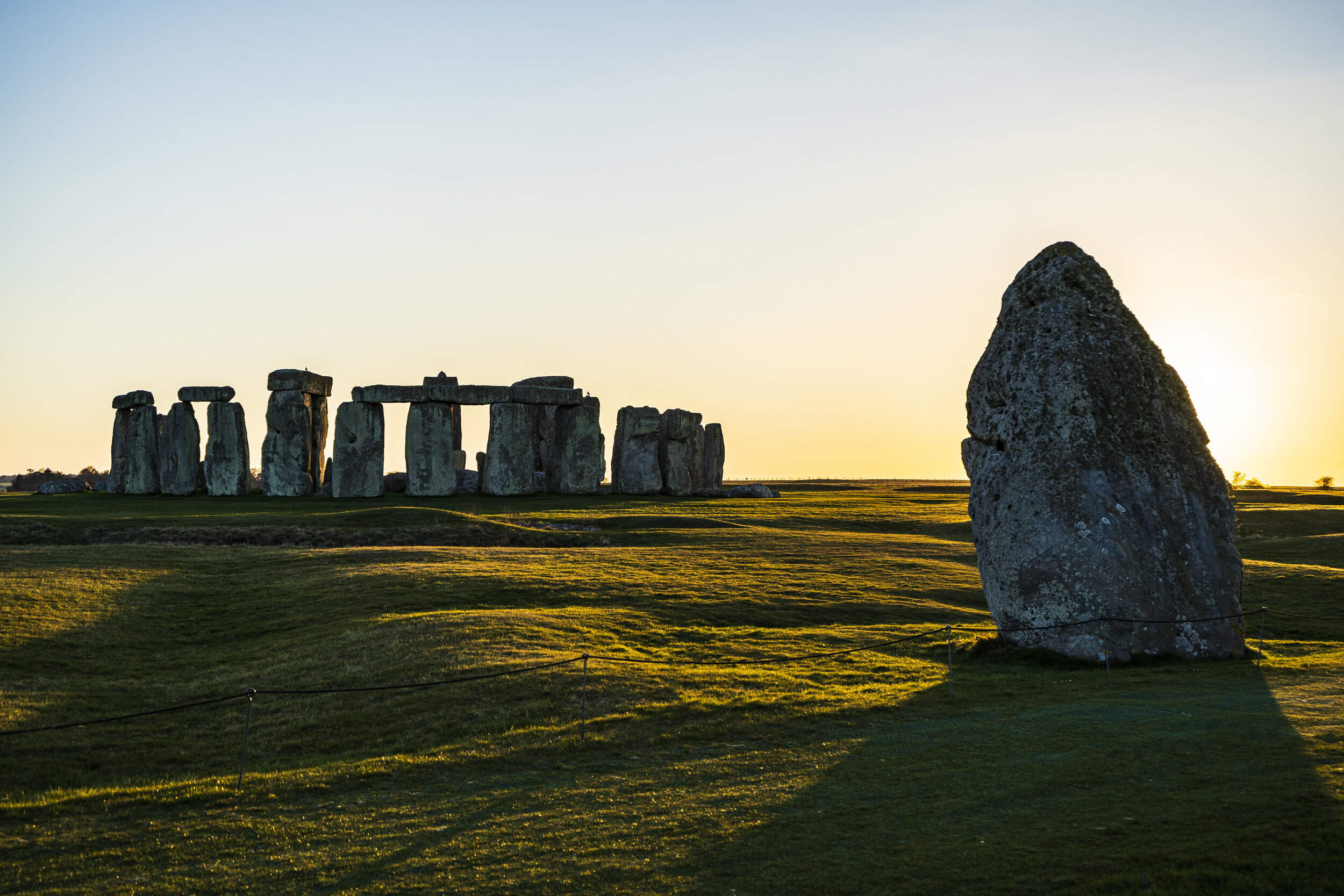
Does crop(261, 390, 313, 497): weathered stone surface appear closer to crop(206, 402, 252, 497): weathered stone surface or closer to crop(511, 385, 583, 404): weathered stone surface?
crop(206, 402, 252, 497): weathered stone surface

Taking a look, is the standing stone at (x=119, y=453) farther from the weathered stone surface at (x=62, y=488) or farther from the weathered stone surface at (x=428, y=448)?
the weathered stone surface at (x=428, y=448)

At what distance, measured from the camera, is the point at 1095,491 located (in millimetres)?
17672

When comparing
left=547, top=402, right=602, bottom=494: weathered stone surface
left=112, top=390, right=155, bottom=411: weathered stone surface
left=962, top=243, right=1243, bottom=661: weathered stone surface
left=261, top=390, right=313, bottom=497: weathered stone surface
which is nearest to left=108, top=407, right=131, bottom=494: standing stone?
left=112, top=390, right=155, bottom=411: weathered stone surface

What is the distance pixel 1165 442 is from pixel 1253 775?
948cm

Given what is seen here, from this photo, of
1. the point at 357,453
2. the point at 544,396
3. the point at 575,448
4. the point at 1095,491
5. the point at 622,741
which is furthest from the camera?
the point at 575,448

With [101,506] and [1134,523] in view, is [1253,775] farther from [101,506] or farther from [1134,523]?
[101,506]

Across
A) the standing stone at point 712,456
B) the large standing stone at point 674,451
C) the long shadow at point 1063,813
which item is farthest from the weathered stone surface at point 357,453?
the long shadow at point 1063,813

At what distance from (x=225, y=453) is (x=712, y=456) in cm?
2807

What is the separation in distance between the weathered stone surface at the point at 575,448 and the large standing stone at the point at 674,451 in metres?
4.61

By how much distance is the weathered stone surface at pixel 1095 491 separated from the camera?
57.2 ft

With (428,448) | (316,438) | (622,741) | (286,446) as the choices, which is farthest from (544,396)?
(622,741)

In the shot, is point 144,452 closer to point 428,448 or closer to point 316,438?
point 316,438

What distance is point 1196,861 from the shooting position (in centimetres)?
784

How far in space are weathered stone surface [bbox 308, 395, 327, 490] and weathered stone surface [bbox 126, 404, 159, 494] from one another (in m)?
8.35
